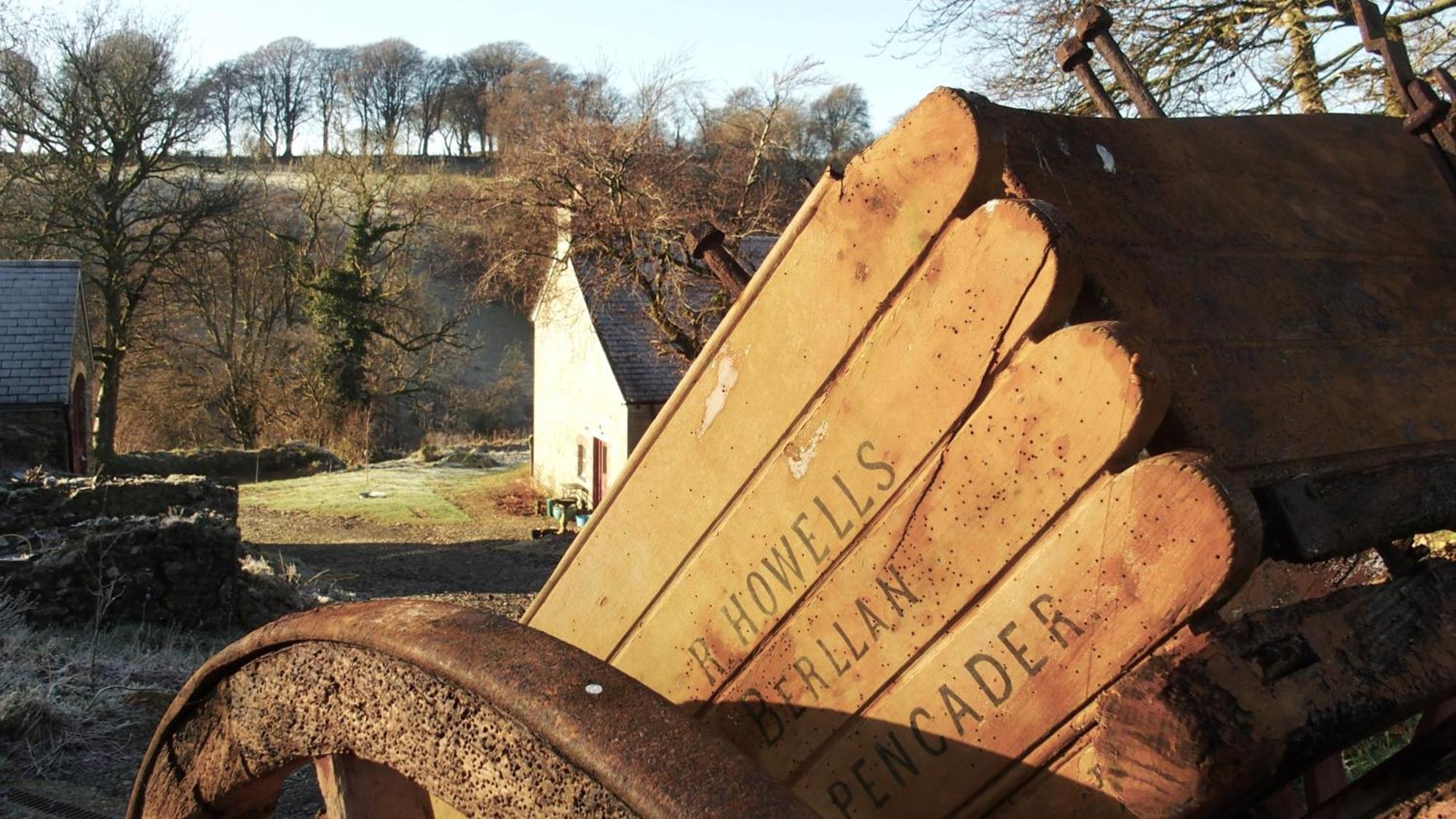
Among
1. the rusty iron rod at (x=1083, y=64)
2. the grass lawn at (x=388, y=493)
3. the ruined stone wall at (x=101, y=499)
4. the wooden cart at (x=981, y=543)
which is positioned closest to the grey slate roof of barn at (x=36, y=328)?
the ruined stone wall at (x=101, y=499)

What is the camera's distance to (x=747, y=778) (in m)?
1.07

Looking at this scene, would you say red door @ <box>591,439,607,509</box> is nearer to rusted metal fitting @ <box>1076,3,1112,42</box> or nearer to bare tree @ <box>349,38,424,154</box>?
rusted metal fitting @ <box>1076,3,1112,42</box>

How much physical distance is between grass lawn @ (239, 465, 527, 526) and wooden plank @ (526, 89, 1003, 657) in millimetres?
21036

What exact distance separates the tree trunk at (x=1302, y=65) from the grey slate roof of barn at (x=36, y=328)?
17860 millimetres

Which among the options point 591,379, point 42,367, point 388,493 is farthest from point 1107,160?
point 388,493

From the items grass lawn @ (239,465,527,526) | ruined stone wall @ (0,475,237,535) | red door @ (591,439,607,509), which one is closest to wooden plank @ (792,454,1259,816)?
ruined stone wall @ (0,475,237,535)

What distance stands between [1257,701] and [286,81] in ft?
239

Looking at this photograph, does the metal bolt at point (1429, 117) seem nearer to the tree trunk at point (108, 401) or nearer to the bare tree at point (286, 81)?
the tree trunk at point (108, 401)

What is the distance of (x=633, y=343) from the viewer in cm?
2242

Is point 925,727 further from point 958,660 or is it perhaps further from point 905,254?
point 905,254

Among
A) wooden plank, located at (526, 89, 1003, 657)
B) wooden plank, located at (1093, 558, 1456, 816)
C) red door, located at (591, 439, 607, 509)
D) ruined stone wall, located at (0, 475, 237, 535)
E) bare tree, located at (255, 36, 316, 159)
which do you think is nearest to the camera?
wooden plank, located at (1093, 558, 1456, 816)

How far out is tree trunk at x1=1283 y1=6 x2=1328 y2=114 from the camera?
1054 cm

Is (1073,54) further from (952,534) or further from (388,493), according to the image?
(388,493)

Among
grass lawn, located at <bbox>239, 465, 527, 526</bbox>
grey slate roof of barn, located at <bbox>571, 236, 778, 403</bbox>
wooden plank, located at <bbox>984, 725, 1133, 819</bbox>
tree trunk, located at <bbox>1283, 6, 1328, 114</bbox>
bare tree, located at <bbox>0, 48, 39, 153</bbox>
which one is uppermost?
bare tree, located at <bbox>0, 48, 39, 153</bbox>
